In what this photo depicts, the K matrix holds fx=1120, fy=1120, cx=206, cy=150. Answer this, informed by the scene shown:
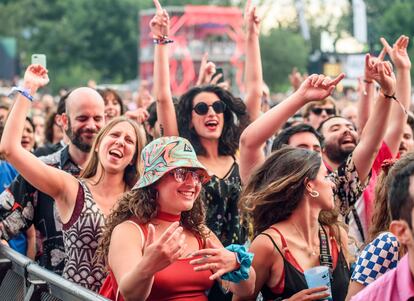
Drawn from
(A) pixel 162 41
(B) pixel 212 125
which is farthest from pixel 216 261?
(A) pixel 162 41

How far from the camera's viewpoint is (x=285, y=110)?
5859 millimetres

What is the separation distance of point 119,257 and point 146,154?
0.65 meters

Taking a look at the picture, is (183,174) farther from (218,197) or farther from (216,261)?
(218,197)

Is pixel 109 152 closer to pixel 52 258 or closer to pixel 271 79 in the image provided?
pixel 52 258

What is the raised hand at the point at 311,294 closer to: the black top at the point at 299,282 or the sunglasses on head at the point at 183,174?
the black top at the point at 299,282

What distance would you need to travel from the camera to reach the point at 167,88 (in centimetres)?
Result: 739

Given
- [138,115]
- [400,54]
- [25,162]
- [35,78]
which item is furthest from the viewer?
[138,115]

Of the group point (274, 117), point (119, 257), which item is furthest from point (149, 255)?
point (274, 117)

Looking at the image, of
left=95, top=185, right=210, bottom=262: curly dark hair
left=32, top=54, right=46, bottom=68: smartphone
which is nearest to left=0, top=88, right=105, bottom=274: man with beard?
left=32, top=54, right=46, bottom=68: smartphone

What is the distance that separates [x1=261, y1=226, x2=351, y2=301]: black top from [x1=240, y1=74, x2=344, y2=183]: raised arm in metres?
0.82

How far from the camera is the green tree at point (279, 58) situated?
238 ft

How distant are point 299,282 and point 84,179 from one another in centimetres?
171

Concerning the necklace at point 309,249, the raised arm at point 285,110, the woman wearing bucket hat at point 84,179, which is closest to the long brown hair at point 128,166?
→ the woman wearing bucket hat at point 84,179

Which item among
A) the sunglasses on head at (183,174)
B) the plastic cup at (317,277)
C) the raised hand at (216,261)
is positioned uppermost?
the sunglasses on head at (183,174)
